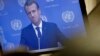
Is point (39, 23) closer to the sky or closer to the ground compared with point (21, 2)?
closer to the ground

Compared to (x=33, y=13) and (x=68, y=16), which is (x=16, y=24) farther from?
(x=68, y=16)

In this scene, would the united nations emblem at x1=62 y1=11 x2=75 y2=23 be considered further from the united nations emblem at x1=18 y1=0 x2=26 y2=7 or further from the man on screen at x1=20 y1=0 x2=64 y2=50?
the united nations emblem at x1=18 y1=0 x2=26 y2=7

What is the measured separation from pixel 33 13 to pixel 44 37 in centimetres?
14

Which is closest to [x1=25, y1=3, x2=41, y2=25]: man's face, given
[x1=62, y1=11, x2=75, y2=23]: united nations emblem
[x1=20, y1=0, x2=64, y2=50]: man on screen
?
[x1=20, y1=0, x2=64, y2=50]: man on screen

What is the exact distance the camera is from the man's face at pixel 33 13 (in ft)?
3.52

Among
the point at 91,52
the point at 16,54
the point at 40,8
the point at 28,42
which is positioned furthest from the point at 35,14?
the point at 91,52

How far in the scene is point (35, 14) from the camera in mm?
1078

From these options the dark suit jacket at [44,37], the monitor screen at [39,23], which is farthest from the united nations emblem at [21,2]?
the dark suit jacket at [44,37]

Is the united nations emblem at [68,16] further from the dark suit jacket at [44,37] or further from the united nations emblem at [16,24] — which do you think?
the united nations emblem at [16,24]

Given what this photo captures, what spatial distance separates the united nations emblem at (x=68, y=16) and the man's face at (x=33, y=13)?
0.13 metres

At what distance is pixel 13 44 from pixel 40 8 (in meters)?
0.25

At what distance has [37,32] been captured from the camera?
3.53 feet

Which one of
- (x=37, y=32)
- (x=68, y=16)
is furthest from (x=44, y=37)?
(x=68, y=16)

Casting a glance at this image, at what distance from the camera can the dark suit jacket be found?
1051mm
